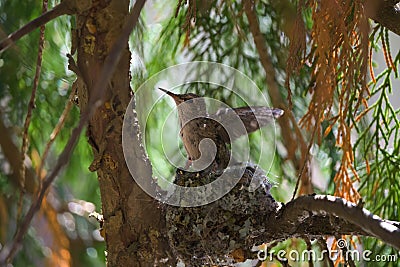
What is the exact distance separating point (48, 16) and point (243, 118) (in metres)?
0.59

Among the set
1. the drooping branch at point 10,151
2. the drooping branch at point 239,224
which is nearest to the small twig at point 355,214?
the drooping branch at point 239,224

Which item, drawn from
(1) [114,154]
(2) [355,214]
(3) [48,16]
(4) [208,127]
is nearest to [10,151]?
(4) [208,127]

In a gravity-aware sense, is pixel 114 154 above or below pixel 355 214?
above

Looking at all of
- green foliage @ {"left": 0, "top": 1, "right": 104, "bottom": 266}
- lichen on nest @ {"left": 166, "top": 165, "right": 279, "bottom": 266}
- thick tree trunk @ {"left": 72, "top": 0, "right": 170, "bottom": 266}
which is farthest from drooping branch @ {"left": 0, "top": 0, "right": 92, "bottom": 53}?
green foliage @ {"left": 0, "top": 1, "right": 104, "bottom": 266}

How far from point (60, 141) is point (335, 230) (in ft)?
3.56

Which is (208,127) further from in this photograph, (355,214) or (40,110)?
(40,110)

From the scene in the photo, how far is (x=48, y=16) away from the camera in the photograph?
750 mm

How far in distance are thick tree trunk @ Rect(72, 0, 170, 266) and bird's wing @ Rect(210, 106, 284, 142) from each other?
280 mm

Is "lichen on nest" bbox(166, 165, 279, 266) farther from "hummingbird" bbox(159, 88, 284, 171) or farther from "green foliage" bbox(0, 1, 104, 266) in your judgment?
"green foliage" bbox(0, 1, 104, 266)

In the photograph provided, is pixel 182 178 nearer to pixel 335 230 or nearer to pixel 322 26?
pixel 335 230

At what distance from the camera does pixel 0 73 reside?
1.73 metres

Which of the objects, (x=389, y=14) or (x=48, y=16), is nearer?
(x=48, y=16)

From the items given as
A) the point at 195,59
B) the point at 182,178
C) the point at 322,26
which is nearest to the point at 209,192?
the point at 182,178

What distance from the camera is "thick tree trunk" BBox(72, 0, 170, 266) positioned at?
94cm
